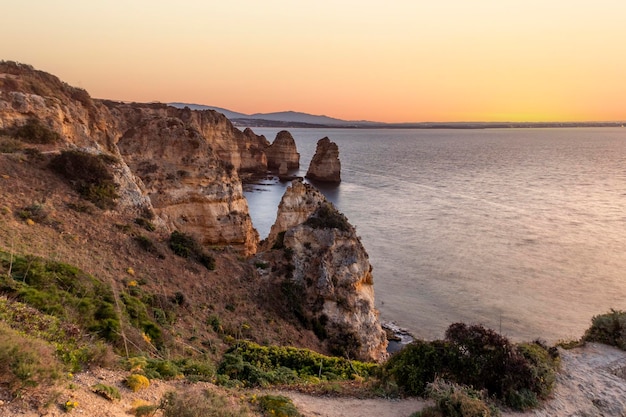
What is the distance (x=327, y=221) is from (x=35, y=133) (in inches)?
637

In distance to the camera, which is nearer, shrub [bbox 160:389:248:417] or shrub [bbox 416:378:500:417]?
shrub [bbox 160:389:248:417]

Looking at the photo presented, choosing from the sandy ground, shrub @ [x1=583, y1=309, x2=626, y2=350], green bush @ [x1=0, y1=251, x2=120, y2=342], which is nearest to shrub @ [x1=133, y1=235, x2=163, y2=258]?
green bush @ [x1=0, y1=251, x2=120, y2=342]

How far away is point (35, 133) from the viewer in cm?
2270

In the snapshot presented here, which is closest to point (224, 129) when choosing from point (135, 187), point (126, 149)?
point (126, 149)

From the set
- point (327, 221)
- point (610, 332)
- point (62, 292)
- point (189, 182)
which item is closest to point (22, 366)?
point (62, 292)

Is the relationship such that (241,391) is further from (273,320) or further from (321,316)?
(321,316)

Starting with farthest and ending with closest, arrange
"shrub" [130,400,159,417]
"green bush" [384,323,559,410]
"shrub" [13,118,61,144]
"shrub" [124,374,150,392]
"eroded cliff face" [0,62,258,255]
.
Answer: "eroded cliff face" [0,62,258,255], "shrub" [13,118,61,144], "green bush" [384,323,559,410], "shrub" [124,374,150,392], "shrub" [130,400,159,417]

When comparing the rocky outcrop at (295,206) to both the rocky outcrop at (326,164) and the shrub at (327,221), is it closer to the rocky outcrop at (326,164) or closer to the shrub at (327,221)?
the shrub at (327,221)

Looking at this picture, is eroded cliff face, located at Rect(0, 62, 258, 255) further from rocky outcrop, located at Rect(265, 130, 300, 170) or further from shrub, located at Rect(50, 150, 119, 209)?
rocky outcrop, located at Rect(265, 130, 300, 170)

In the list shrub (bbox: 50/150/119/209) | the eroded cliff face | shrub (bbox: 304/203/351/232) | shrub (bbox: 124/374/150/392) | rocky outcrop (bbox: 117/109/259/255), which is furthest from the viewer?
rocky outcrop (bbox: 117/109/259/255)

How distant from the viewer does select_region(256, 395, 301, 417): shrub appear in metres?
9.52

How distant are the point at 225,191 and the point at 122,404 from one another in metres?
25.3

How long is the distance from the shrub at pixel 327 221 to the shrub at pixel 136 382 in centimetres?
1503

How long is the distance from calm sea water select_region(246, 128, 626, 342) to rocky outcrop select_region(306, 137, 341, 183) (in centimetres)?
576
